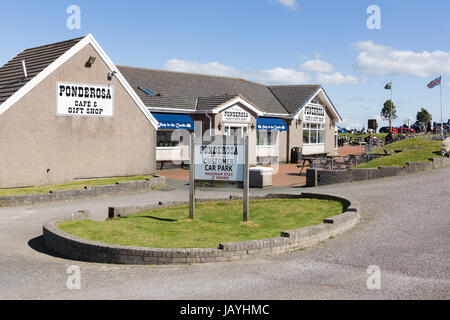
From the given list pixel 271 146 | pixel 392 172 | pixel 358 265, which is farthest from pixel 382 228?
pixel 271 146

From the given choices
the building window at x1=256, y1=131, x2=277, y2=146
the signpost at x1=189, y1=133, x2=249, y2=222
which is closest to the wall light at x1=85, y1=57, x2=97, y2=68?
the signpost at x1=189, y1=133, x2=249, y2=222

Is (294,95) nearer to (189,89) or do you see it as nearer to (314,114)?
(314,114)

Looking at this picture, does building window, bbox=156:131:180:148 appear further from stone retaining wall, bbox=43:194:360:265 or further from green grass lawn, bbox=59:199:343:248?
stone retaining wall, bbox=43:194:360:265

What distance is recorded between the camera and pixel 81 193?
63.8 feet

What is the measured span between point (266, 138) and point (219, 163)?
79.0ft

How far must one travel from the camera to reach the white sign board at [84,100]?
22.1 metres

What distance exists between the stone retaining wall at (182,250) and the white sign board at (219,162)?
109 inches

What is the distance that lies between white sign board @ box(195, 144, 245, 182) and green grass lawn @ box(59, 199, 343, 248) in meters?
1.18

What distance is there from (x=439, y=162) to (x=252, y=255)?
19.4 m

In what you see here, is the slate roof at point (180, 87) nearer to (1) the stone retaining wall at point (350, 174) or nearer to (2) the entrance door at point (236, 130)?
(2) the entrance door at point (236, 130)

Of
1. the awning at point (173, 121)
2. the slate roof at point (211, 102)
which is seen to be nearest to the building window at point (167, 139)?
the awning at point (173, 121)

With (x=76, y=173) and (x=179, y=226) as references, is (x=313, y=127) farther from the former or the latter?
(x=179, y=226)

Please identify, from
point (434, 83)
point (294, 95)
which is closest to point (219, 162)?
point (294, 95)

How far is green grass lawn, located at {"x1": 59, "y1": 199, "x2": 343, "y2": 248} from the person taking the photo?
413 inches
